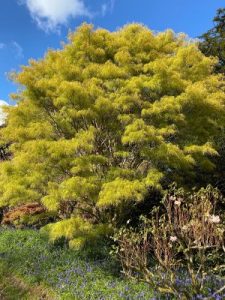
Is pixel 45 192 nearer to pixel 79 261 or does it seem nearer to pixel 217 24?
pixel 79 261

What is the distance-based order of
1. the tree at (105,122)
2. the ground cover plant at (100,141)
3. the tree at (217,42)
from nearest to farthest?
the ground cover plant at (100,141)
the tree at (105,122)
the tree at (217,42)

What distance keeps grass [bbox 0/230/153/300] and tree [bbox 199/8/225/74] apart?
10392 mm

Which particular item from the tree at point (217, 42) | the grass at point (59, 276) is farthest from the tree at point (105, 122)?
the tree at point (217, 42)

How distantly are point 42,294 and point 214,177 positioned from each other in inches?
285

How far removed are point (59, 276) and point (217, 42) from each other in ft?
45.5

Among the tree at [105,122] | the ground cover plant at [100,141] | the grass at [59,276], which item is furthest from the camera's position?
the tree at [105,122]

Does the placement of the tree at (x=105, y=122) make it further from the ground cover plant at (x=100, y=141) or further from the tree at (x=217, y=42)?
the tree at (x=217, y=42)

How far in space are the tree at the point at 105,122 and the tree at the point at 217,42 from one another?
6831 millimetres

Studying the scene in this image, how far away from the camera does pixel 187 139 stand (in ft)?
31.1

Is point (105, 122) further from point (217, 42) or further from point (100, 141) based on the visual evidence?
point (217, 42)

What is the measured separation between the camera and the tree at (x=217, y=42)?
55.2ft

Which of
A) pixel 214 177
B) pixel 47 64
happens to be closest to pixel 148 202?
pixel 214 177

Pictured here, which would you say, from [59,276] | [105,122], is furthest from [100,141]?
[59,276]

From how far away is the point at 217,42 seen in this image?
1767 cm
